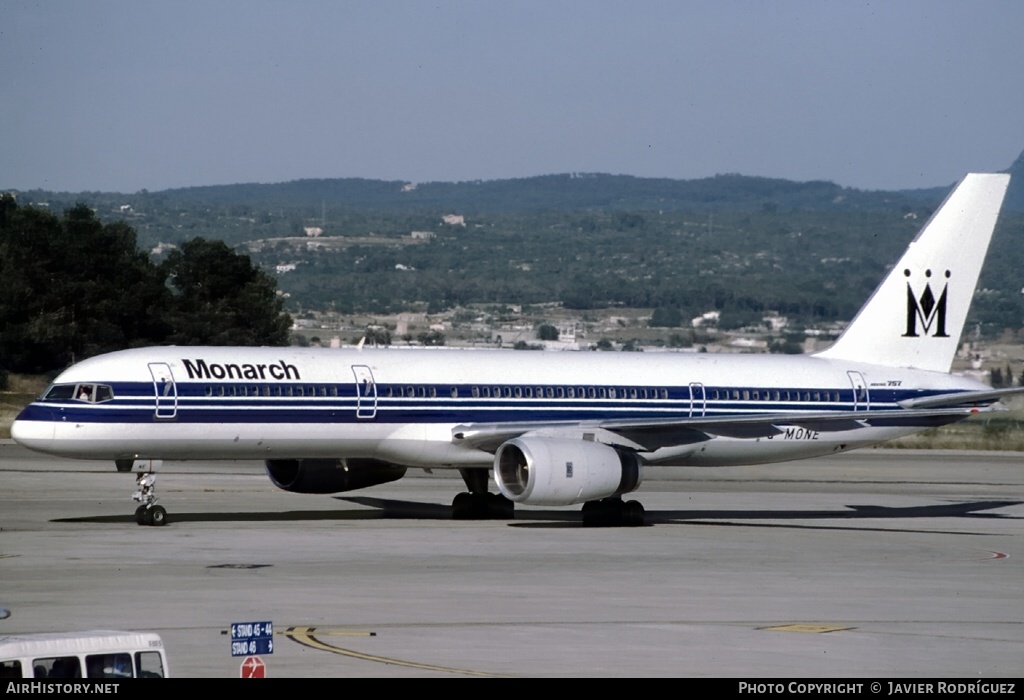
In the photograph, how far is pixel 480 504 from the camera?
122 ft

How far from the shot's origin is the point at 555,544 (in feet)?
102

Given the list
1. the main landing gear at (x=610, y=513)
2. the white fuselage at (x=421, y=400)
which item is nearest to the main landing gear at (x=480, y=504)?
the white fuselage at (x=421, y=400)

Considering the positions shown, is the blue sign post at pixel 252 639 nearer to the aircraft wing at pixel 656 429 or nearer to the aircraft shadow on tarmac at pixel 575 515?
the aircraft wing at pixel 656 429

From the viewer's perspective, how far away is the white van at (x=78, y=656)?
12.0m

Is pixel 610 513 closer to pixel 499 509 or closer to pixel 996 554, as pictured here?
pixel 499 509

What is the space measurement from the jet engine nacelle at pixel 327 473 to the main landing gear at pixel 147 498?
12.7 feet

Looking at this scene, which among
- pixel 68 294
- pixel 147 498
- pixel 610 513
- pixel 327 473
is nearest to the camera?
pixel 147 498

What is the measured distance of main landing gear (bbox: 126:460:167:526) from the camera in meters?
32.8

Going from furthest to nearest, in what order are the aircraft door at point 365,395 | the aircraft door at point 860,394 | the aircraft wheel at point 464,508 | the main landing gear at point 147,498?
1. the aircraft door at point 860,394
2. the aircraft wheel at point 464,508
3. the aircraft door at point 365,395
4. the main landing gear at point 147,498

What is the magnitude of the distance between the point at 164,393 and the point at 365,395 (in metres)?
4.41

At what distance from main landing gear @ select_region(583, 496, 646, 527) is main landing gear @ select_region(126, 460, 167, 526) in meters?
9.32

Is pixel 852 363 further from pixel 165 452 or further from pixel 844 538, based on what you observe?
pixel 165 452

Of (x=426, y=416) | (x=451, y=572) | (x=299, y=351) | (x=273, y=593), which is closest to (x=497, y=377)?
(x=426, y=416)

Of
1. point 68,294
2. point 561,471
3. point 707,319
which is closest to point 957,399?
point 561,471
